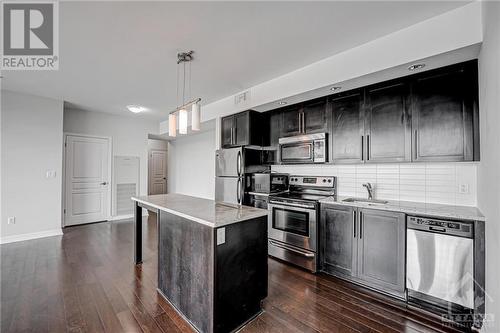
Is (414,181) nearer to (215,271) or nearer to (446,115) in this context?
(446,115)

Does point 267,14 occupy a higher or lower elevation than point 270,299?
higher

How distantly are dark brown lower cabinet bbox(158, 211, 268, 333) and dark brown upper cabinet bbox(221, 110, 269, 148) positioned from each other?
6.53ft

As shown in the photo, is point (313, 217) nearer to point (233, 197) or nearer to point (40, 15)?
point (233, 197)

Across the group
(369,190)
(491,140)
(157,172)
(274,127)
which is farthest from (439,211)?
(157,172)

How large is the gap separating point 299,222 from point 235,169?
4.68ft

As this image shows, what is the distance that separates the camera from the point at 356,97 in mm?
2852

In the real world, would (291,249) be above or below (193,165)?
below

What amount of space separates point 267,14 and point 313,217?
233cm

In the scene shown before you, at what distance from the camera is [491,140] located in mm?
1564

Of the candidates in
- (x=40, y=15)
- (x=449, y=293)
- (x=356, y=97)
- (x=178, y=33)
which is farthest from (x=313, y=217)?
(x=40, y=15)

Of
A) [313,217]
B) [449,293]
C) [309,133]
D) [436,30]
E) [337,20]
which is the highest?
[337,20]

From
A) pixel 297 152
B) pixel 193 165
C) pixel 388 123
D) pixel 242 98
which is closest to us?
pixel 388 123

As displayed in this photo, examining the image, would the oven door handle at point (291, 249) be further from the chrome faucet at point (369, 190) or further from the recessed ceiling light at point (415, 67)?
the recessed ceiling light at point (415, 67)

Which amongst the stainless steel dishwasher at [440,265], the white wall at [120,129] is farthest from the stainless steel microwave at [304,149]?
the white wall at [120,129]
